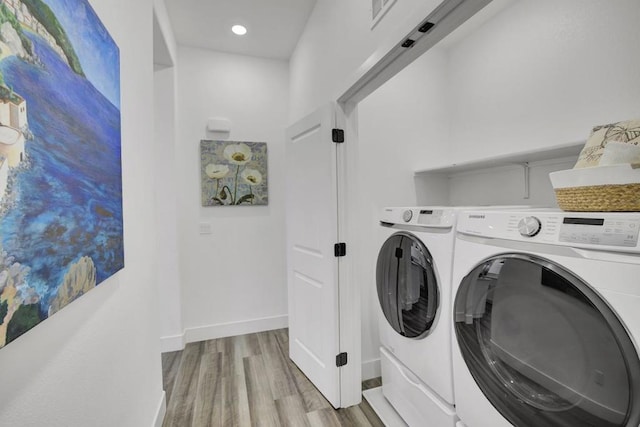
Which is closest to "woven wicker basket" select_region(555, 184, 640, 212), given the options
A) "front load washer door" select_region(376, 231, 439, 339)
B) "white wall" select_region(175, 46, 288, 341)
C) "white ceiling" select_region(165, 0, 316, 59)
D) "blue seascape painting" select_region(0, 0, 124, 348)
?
"front load washer door" select_region(376, 231, 439, 339)

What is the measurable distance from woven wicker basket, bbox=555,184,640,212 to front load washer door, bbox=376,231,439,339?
23.3 inches

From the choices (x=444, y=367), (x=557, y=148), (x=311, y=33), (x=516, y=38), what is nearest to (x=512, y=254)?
(x=444, y=367)

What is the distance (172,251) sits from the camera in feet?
8.27

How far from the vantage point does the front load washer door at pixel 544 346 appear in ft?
2.35

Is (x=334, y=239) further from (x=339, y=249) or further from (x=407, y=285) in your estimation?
(x=407, y=285)

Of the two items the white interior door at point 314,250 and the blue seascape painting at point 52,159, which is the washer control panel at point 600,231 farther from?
the blue seascape painting at point 52,159

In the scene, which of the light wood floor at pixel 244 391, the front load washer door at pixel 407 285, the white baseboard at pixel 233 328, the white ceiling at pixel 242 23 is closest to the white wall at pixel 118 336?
the light wood floor at pixel 244 391

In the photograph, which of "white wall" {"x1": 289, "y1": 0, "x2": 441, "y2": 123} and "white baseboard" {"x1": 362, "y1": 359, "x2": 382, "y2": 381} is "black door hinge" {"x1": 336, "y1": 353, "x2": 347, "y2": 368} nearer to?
"white baseboard" {"x1": 362, "y1": 359, "x2": 382, "y2": 381}

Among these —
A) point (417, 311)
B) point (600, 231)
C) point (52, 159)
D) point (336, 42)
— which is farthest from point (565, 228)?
point (336, 42)

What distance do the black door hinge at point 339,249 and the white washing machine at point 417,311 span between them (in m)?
0.23

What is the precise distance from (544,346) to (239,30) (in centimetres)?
299

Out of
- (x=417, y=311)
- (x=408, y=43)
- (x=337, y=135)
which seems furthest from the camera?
(x=337, y=135)

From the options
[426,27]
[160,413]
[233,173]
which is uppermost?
[426,27]

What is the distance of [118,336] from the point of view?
1.07m
